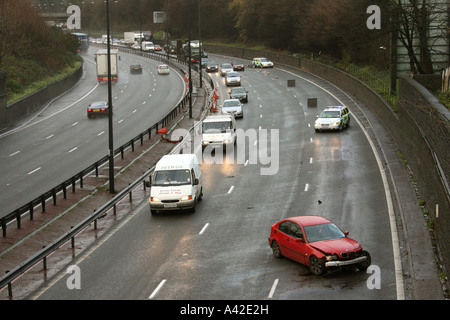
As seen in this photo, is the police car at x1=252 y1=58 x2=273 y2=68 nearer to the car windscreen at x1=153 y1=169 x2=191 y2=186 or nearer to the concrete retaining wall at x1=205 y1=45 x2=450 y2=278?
the concrete retaining wall at x1=205 y1=45 x2=450 y2=278

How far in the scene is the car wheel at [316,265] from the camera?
1818 cm

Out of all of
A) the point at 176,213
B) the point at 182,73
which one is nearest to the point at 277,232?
the point at 176,213

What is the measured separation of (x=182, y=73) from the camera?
96188 mm

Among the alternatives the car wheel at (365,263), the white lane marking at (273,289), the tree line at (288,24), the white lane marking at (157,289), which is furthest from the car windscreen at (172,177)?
the tree line at (288,24)

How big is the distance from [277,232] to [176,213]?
750cm

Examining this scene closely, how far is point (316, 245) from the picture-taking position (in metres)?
18.8

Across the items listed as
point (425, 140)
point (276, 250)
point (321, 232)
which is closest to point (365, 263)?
point (321, 232)

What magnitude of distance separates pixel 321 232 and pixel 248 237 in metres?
4.05

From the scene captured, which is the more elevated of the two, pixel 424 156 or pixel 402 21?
pixel 402 21

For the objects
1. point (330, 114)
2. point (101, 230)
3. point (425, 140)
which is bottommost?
point (101, 230)

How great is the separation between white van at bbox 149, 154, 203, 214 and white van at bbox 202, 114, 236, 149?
10920mm

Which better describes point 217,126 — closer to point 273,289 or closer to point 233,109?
point 233,109

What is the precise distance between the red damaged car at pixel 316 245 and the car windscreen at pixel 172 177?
7213 millimetres
